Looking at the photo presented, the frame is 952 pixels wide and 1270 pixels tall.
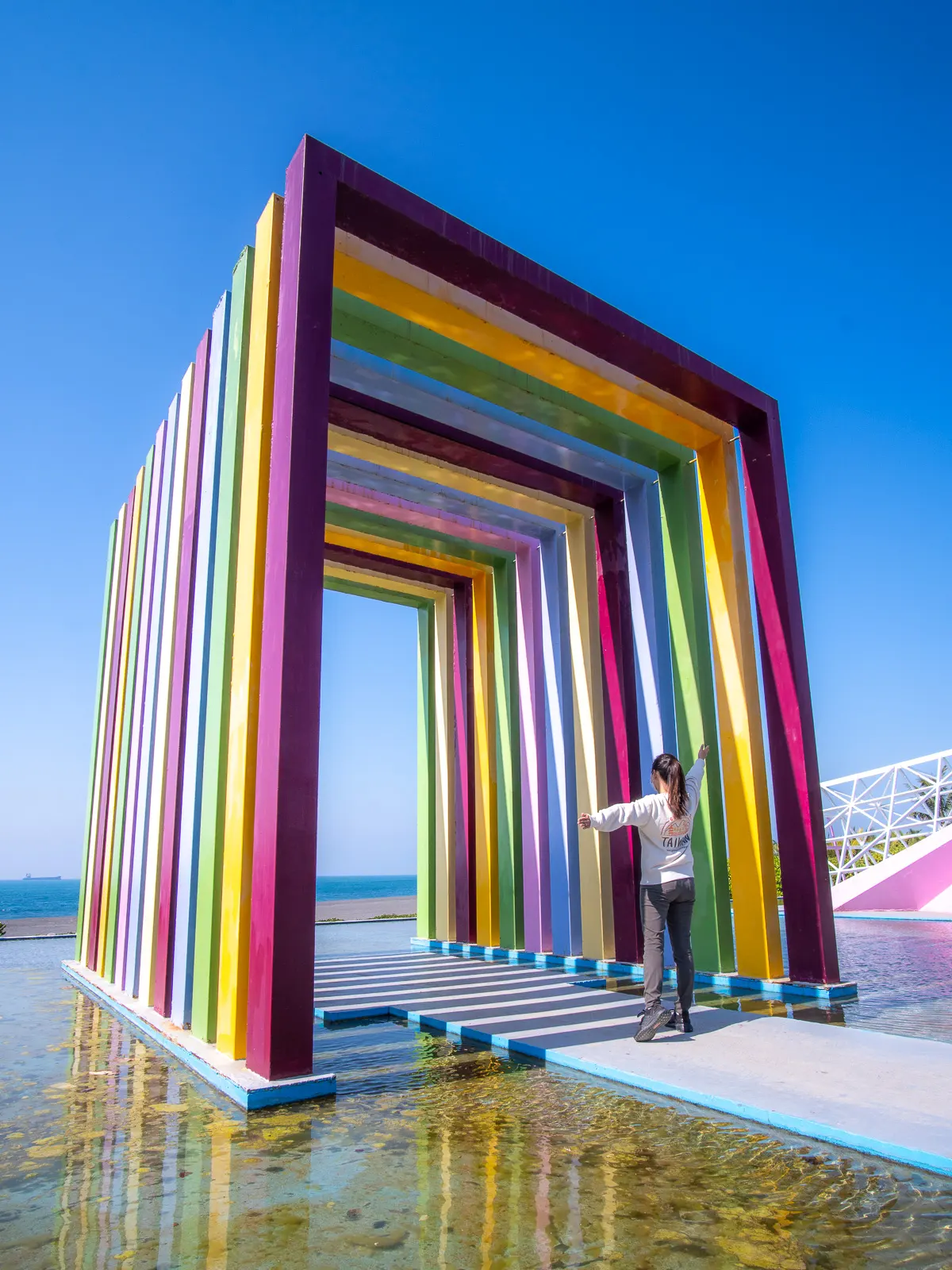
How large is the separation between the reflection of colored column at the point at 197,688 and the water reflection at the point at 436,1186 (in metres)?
1.31

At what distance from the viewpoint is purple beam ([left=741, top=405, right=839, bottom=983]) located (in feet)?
21.5

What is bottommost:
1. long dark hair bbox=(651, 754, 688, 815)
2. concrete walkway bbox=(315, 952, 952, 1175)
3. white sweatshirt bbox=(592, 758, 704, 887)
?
concrete walkway bbox=(315, 952, 952, 1175)

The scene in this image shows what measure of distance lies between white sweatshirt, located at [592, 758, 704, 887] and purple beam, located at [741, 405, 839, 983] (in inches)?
82.3

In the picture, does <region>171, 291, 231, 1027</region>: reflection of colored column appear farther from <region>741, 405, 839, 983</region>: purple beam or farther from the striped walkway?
<region>741, 405, 839, 983</region>: purple beam

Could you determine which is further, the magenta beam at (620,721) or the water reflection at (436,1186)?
the magenta beam at (620,721)

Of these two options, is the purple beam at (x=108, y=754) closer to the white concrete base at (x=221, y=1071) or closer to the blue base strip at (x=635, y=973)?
the white concrete base at (x=221, y=1071)

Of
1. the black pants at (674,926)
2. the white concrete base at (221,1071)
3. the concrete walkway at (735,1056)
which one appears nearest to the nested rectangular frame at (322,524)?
the white concrete base at (221,1071)

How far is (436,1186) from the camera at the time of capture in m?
2.46

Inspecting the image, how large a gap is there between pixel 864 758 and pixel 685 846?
51517mm

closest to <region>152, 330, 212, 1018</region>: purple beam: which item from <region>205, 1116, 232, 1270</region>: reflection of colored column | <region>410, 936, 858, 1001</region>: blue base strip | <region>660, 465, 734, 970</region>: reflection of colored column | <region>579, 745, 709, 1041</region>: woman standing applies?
<region>205, 1116, 232, 1270</region>: reflection of colored column

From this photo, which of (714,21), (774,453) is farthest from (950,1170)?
(714,21)

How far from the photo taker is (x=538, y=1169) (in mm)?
2584

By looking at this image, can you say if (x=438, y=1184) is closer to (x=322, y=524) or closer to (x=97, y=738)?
(x=322, y=524)

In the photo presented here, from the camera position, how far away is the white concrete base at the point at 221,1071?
11.5ft
